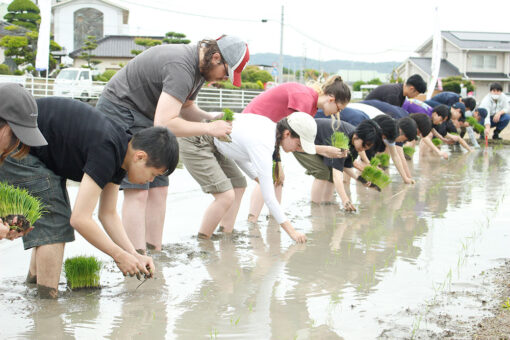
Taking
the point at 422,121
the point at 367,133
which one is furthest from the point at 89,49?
the point at 367,133

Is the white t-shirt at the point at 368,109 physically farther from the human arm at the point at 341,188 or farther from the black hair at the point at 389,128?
the human arm at the point at 341,188

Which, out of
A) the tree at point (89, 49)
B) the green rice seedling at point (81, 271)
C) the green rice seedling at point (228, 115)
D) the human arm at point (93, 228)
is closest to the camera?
the human arm at point (93, 228)

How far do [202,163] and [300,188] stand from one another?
3432mm

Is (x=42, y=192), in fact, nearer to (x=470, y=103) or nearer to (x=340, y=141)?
(x=340, y=141)

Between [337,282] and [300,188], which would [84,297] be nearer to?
[337,282]

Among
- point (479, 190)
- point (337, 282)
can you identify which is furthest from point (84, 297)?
point (479, 190)

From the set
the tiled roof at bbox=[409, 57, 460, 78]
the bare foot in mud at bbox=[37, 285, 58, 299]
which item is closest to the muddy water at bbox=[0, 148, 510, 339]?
the bare foot in mud at bbox=[37, 285, 58, 299]

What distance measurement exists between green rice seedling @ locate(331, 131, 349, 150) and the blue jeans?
330 centimetres

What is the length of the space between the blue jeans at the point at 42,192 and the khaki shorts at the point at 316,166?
11.6 ft

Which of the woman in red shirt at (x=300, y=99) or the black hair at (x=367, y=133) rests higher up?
the woman in red shirt at (x=300, y=99)

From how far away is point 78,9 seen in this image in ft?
162

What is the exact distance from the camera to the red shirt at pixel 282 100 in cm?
531

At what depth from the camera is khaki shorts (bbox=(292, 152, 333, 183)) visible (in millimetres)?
6469

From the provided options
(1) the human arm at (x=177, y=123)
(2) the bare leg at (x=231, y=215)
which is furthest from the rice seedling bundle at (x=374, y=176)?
(1) the human arm at (x=177, y=123)
